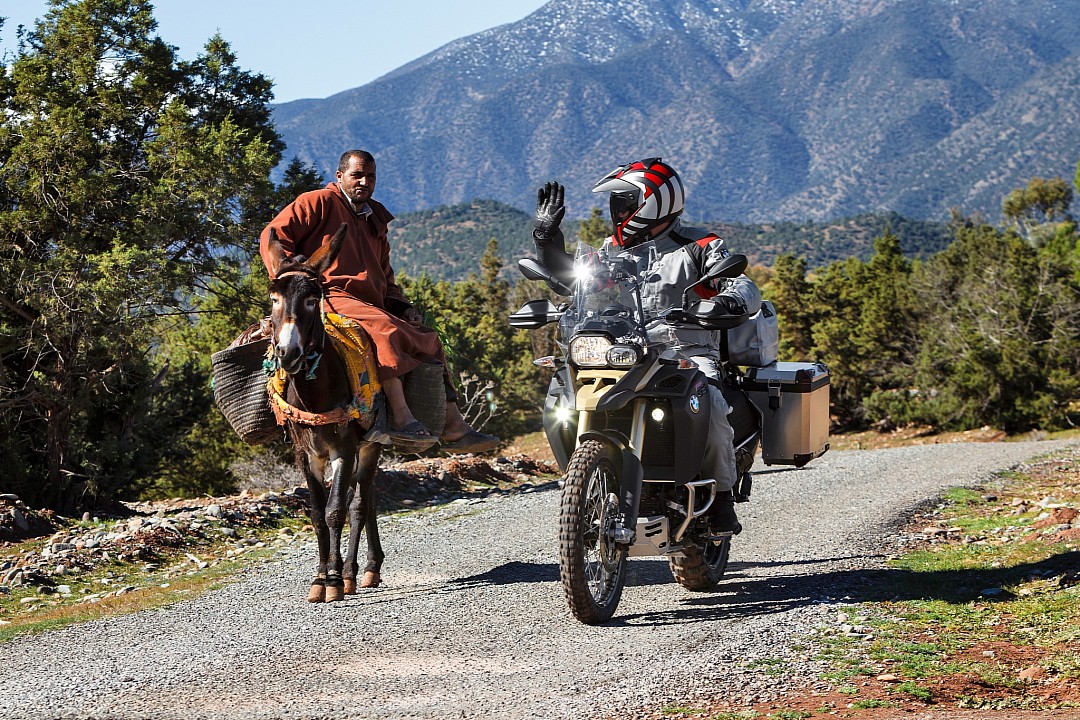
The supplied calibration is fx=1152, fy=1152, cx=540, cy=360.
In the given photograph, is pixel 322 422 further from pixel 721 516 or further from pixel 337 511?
pixel 721 516

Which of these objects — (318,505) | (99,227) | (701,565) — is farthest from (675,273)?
(99,227)

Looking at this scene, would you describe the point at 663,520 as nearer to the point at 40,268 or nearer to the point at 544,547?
the point at 544,547

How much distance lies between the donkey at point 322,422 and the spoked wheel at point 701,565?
2.34 metres

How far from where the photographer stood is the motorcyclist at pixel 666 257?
24.0ft

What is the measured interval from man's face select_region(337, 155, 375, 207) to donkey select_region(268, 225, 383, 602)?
102cm

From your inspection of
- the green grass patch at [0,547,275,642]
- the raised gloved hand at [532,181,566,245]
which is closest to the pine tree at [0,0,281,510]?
the green grass patch at [0,547,275,642]

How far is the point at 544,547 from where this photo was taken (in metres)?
10.2

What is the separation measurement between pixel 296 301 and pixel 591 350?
1.99 m

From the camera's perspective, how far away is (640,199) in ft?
24.9

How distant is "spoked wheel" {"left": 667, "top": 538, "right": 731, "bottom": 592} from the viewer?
304 inches

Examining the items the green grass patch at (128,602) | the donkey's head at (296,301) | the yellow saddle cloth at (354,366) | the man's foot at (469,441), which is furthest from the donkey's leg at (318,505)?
the man's foot at (469,441)

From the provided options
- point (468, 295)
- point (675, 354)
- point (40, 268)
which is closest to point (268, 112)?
point (40, 268)

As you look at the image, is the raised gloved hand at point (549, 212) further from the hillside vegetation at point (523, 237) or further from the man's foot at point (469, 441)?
the hillside vegetation at point (523, 237)

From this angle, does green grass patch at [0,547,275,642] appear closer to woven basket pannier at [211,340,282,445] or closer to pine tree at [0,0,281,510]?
woven basket pannier at [211,340,282,445]
